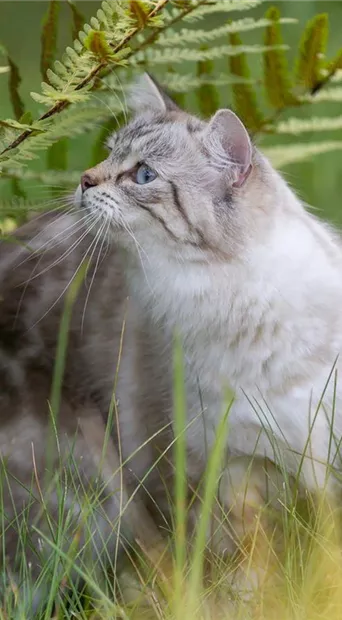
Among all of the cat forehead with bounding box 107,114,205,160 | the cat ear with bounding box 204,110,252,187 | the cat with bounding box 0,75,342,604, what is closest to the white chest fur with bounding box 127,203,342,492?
the cat with bounding box 0,75,342,604

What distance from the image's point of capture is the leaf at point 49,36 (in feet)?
6.07

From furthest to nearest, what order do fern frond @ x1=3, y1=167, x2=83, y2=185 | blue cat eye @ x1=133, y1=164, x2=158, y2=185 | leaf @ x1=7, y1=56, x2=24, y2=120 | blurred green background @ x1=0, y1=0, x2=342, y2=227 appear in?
1. blurred green background @ x1=0, y1=0, x2=342, y2=227
2. leaf @ x1=7, y1=56, x2=24, y2=120
3. blue cat eye @ x1=133, y1=164, x2=158, y2=185
4. fern frond @ x1=3, y1=167, x2=83, y2=185

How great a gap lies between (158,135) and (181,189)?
0.49 feet

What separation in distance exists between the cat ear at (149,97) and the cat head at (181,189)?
0.14 m

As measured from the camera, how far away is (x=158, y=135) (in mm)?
1953

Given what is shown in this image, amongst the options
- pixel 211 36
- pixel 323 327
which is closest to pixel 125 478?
pixel 323 327

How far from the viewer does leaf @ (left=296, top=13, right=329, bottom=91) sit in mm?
1923

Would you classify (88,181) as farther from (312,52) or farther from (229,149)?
(312,52)

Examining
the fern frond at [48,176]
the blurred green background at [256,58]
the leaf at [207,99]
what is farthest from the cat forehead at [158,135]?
the blurred green background at [256,58]

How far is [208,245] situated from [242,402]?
0.31m

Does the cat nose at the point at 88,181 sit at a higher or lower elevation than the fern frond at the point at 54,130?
lower

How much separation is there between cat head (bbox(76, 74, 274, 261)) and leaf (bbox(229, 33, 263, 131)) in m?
0.27

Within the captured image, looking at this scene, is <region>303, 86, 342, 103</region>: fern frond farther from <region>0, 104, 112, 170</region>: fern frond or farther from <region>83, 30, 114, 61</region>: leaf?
<region>83, 30, 114, 61</region>: leaf

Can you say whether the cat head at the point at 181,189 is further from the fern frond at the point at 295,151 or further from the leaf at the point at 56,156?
the leaf at the point at 56,156
